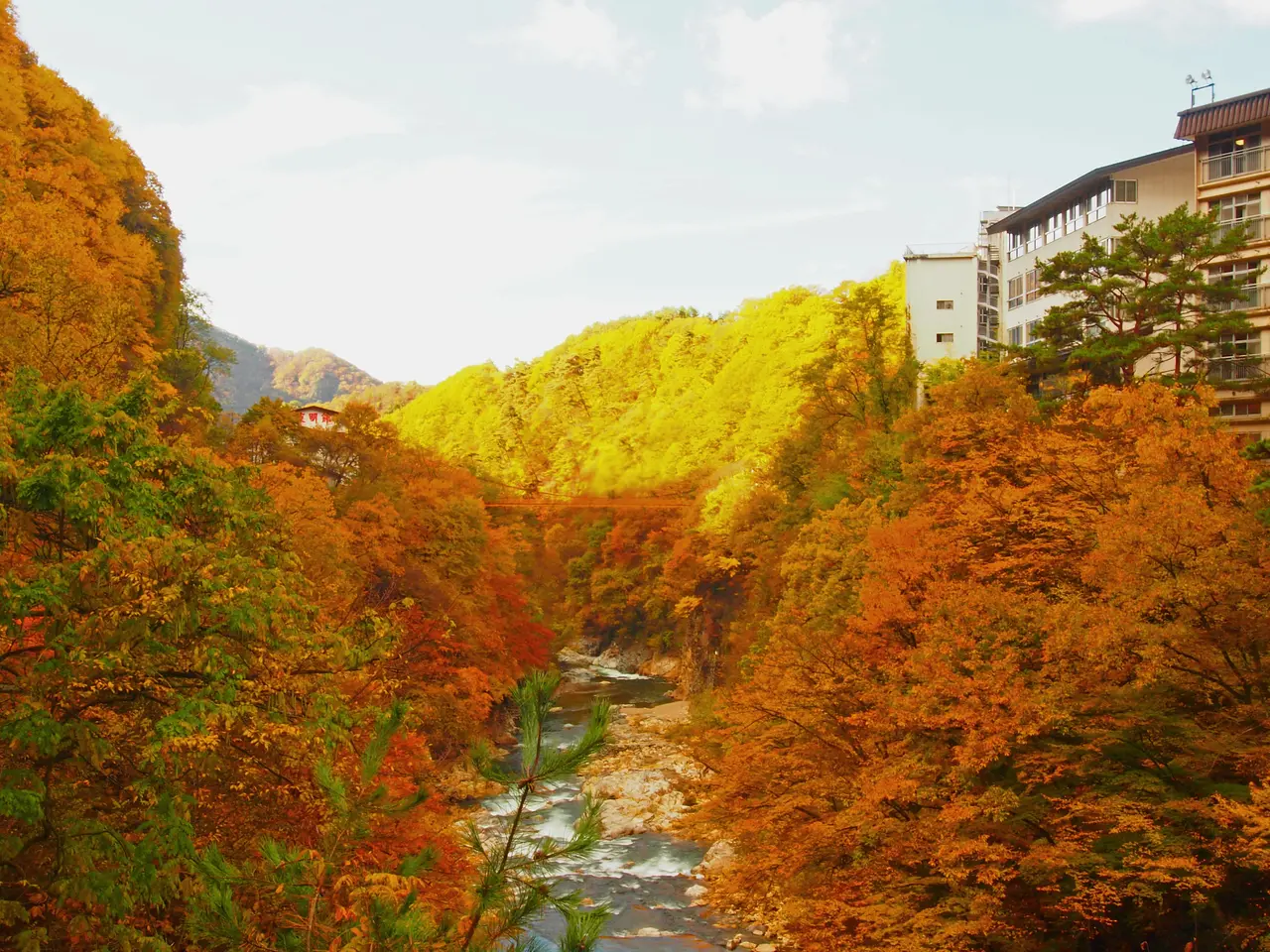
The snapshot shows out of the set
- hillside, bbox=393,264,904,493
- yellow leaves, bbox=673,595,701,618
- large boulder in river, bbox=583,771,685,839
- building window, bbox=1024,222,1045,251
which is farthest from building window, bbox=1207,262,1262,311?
yellow leaves, bbox=673,595,701,618

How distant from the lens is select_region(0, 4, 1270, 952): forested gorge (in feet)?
28.5

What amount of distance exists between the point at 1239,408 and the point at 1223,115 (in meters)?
8.45

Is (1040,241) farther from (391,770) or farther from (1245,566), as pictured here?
(391,770)

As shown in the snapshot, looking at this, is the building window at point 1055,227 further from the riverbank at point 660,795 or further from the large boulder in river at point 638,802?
the large boulder in river at point 638,802

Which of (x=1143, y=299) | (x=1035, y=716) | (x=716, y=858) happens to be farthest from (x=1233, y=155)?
(x=716, y=858)

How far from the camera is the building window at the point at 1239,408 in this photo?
31.0 meters

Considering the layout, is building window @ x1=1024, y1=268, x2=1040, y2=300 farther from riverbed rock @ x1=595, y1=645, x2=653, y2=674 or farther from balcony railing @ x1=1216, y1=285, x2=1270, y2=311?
riverbed rock @ x1=595, y1=645, x2=653, y2=674

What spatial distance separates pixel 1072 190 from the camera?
3688cm

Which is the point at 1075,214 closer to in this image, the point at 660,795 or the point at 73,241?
the point at 660,795

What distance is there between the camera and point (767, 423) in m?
59.4

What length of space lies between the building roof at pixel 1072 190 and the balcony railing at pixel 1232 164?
1041 millimetres

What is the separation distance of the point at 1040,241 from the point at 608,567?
36.2 metres

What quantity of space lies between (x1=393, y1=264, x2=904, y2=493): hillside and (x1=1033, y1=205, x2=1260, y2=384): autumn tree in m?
23.6

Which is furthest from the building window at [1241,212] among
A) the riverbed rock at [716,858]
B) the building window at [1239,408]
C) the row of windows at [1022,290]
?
the riverbed rock at [716,858]
